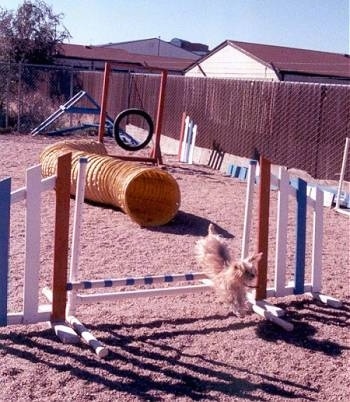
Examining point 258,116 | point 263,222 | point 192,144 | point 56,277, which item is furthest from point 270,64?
point 56,277

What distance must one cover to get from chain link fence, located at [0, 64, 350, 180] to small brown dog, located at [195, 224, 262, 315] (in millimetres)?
7159

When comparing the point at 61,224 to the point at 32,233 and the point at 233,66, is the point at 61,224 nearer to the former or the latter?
the point at 32,233

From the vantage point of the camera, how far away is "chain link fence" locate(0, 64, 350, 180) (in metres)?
13.1

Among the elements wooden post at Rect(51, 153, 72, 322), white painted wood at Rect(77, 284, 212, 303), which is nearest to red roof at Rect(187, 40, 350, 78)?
A: white painted wood at Rect(77, 284, 212, 303)

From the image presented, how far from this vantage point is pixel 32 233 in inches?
202

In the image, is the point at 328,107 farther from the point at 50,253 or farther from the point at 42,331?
the point at 42,331

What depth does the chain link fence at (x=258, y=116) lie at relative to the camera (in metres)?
13.1

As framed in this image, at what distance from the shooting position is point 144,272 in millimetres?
6895

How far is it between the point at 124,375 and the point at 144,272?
2.39m

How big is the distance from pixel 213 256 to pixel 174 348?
0.93 meters

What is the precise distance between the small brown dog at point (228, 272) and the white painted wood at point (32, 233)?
1.35 metres

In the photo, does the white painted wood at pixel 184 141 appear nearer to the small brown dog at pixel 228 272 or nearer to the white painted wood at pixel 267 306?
the white painted wood at pixel 267 306

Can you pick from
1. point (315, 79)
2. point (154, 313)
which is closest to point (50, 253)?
point (154, 313)

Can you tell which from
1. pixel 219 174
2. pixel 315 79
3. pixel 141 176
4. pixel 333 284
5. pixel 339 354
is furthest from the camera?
pixel 315 79
